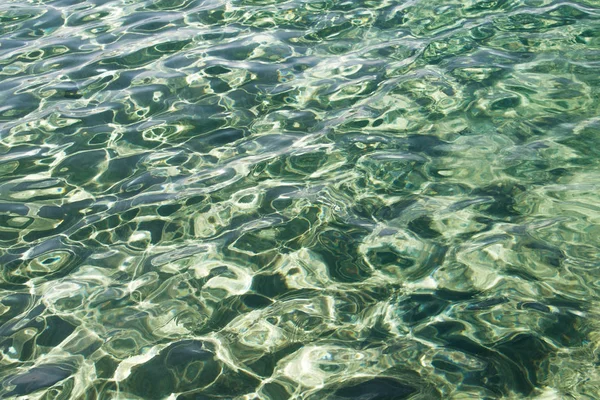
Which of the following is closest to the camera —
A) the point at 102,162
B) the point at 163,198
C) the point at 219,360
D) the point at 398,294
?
the point at 219,360

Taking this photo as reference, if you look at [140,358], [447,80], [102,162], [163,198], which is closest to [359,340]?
[140,358]

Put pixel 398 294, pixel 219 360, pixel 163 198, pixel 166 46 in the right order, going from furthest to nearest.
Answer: pixel 166 46
pixel 163 198
pixel 398 294
pixel 219 360

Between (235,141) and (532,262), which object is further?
(235,141)

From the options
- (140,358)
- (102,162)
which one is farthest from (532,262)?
(102,162)

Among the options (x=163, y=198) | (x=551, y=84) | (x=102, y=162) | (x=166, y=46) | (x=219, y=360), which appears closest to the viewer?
(x=219, y=360)

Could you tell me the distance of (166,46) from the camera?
526cm

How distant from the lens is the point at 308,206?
3461mm

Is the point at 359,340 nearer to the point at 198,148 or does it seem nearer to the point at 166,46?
the point at 198,148

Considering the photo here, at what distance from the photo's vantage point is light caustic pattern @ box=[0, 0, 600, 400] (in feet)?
8.56

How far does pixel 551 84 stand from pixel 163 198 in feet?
8.03

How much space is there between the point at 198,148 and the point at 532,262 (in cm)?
196

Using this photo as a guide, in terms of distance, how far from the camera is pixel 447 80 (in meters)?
4.51

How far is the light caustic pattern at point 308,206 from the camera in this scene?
2.61 metres

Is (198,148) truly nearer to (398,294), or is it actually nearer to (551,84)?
(398,294)
